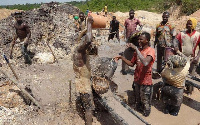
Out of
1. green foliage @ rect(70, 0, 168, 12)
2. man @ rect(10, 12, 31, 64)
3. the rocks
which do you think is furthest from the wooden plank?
green foliage @ rect(70, 0, 168, 12)

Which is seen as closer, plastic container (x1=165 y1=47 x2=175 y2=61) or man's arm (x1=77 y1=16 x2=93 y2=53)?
man's arm (x1=77 y1=16 x2=93 y2=53)

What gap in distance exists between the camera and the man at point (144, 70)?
9.54 feet

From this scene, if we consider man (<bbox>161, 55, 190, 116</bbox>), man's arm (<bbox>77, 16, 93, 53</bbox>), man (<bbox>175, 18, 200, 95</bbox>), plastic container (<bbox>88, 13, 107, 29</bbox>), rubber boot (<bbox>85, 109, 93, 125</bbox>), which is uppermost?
plastic container (<bbox>88, 13, 107, 29</bbox>)

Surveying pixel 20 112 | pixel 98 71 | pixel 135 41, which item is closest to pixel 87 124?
pixel 20 112

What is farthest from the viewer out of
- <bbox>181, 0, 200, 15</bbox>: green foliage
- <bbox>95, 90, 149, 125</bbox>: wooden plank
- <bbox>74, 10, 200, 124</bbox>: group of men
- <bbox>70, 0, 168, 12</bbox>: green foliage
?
<bbox>70, 0, 168, 12</bbox>: green foliage

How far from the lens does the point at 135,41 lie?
4008 mm

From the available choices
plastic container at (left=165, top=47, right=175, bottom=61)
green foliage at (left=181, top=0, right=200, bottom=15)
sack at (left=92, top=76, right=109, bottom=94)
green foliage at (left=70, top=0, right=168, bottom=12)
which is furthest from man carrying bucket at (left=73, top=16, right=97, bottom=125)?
green foliage at (left=70, top=0, right=168, bottom=12)

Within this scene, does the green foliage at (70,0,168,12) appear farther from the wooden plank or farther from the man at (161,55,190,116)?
the wooden plank

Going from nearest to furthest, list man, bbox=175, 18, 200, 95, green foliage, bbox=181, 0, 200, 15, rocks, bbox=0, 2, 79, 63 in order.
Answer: man, bbox=175, 18, 200, 95
rocks, bbox=0, 2, 79, 63
green foliage, bbox=181, 0, 200, 15

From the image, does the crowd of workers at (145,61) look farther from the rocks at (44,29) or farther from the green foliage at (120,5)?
the green foliage at (120,5)

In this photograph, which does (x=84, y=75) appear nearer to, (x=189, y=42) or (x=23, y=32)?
(x=189, y=42)

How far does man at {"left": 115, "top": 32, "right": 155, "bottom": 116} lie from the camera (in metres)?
Result: 2.91

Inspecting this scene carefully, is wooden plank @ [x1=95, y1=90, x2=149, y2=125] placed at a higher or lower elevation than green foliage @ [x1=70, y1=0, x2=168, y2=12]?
lower

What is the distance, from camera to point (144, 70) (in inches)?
123
